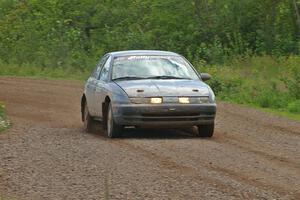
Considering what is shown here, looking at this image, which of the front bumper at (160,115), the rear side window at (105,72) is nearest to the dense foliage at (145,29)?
the rear side window at (105,72)

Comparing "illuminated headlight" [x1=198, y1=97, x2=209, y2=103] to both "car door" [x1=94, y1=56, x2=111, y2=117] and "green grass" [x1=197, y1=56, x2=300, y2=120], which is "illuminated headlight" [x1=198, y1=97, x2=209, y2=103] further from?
"green grass" [x1=197, y1=56, x2=300, y2=120]

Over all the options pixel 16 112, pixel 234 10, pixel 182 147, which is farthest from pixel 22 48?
pixel 182 147

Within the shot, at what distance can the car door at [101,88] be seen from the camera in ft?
50.2

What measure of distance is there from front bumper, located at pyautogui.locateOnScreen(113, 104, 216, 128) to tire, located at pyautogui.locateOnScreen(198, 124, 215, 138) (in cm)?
31

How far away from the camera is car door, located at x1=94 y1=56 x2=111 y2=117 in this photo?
15.3m

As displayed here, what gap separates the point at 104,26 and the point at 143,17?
2.77 meters

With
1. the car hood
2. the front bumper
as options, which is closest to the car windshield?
the car hood

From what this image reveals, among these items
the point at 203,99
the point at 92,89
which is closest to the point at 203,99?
the point at 203,99

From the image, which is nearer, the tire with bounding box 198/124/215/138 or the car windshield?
the tire with bounding box 198/124/215/138

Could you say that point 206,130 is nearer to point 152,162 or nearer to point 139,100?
point 139,100

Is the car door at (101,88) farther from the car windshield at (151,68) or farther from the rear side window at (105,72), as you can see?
the car windshield at (151,68)

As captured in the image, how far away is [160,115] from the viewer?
1416cm

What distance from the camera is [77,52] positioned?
42.8 meters

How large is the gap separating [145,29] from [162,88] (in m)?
30.7
